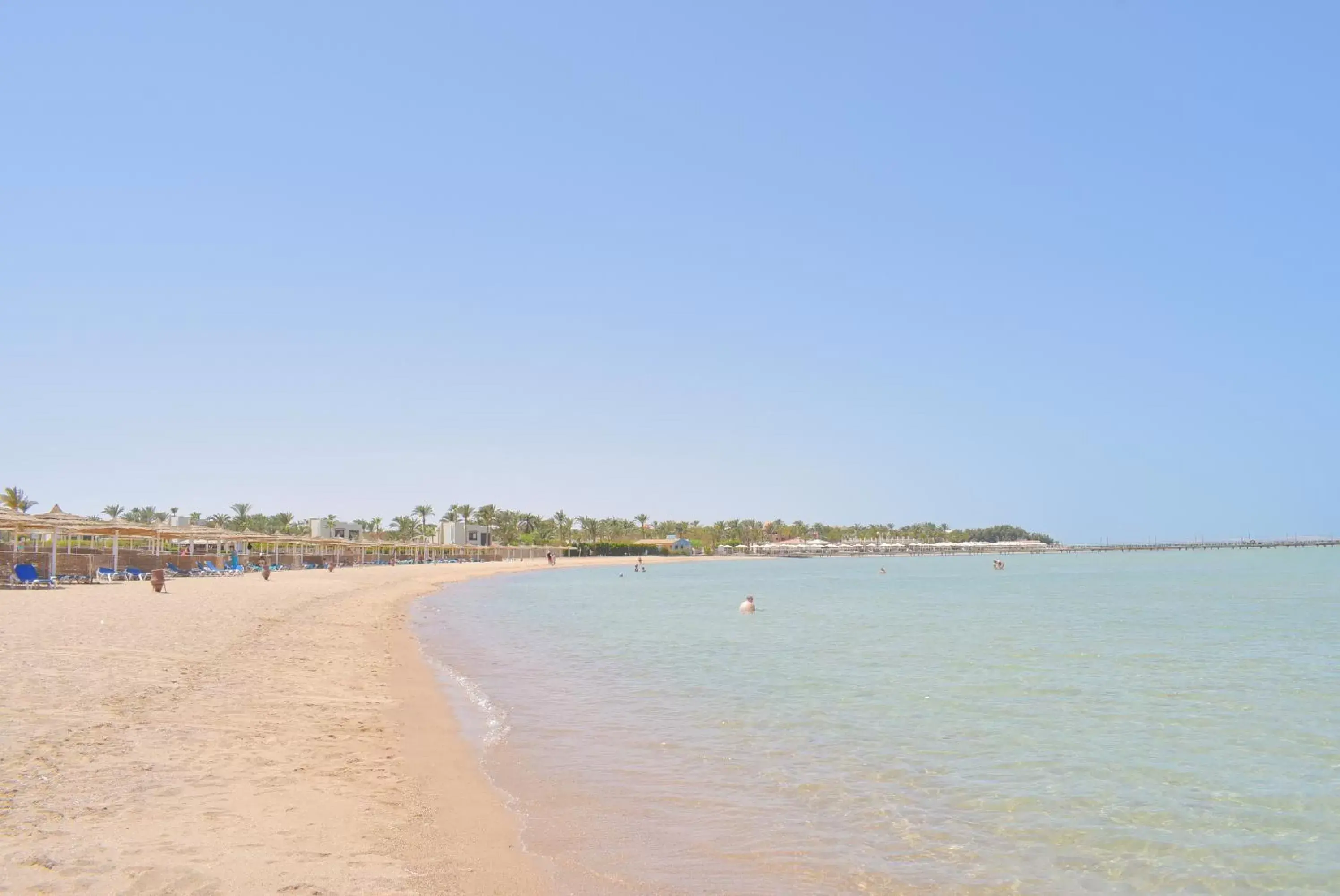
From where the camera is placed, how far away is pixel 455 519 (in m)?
148

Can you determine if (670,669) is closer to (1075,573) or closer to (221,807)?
(221,807)

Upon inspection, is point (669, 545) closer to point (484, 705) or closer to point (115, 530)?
point (115, 530)

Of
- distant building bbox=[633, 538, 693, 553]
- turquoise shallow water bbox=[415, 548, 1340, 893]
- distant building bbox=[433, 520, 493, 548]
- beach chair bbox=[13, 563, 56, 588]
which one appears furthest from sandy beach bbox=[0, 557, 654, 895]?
distant building bbox=[633, 538, 693, 553]

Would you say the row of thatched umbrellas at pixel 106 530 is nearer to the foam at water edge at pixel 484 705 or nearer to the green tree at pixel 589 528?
the foam at water edge at pixel 484 705

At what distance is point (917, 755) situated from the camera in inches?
370

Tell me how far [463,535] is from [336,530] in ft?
53.9

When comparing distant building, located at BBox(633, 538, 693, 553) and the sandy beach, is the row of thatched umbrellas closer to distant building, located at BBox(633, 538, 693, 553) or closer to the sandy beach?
the sandy beach

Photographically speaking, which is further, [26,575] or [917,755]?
[26,575]

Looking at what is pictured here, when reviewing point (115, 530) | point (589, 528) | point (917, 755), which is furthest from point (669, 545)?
point (917, 755)

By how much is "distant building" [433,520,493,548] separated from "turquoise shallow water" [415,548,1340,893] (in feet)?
323

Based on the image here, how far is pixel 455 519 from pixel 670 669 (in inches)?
5361

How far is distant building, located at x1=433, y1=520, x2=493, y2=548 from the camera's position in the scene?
11994 centimetres

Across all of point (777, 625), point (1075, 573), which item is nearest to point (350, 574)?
point (777, 625)

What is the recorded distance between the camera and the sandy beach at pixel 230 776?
4.93 m
